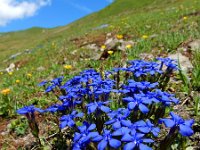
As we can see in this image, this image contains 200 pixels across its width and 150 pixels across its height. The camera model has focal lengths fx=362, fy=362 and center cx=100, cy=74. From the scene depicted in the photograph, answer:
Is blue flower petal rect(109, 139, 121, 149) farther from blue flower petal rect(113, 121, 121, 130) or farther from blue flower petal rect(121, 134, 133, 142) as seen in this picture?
blue flower petal rect(113, 121, 121, 130)

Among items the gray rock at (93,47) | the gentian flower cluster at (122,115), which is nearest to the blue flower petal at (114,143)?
the gentian flower cluster at (122,115)

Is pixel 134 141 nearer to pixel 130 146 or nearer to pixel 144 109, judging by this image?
pixel 130 146

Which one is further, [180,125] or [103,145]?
[180,125]

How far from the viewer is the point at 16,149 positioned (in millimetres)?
5949

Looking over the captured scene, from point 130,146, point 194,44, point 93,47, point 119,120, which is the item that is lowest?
point 93,47

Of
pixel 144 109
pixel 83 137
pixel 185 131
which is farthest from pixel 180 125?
pixel 83 137

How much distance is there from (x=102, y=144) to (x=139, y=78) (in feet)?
7.27

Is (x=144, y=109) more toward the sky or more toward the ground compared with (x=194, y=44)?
more toward the sky

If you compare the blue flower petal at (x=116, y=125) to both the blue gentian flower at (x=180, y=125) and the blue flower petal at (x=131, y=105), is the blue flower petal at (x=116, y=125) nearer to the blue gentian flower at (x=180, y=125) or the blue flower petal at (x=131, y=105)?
the blue flower petal at (x=131, y=105)

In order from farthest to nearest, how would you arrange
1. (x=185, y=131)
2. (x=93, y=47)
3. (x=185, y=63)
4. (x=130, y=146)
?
(x=93, y=47), (x=185, y=63), (x=185, y=131), (x=130, y=146)

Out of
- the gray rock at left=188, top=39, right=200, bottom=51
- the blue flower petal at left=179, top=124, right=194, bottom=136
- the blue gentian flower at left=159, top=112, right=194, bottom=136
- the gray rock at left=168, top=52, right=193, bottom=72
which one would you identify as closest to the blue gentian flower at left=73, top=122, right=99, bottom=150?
the blue gentian flower at left=159, top=112, right=194, bottom=136

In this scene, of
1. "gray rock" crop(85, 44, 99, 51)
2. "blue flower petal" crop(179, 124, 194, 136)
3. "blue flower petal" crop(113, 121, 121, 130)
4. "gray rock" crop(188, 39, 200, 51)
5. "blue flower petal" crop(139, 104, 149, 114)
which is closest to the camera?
"blue flower petal" crop(179, 124, 194, 136)

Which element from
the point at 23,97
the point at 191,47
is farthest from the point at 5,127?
the point at 191,47

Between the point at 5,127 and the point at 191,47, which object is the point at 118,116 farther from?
the point at 191,47
